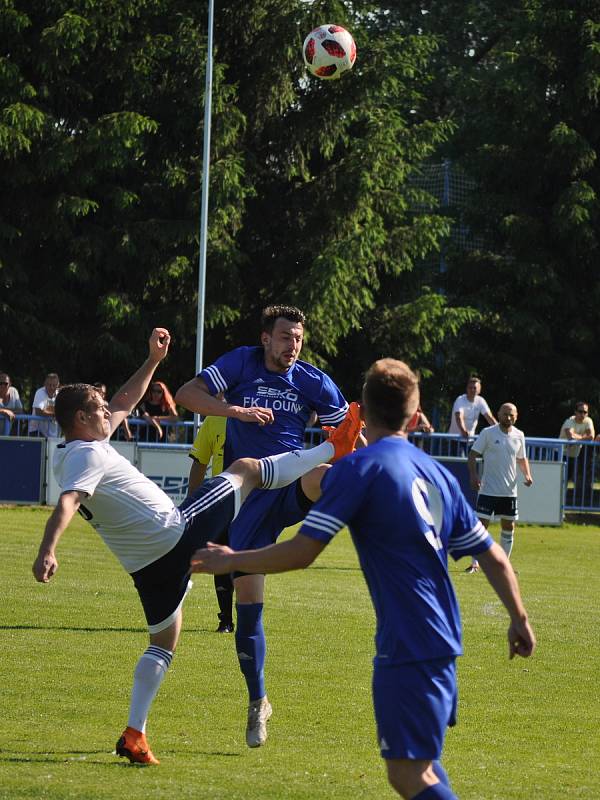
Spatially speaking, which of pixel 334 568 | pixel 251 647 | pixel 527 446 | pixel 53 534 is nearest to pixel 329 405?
pixel 251 647

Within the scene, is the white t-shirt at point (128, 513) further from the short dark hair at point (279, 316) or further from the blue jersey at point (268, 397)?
the short dark hair at point (279, 316)

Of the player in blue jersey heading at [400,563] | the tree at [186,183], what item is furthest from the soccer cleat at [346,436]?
the tree at [186,183]

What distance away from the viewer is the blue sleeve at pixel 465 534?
4.44 m

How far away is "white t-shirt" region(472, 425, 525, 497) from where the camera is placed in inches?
634

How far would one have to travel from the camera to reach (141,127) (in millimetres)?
26172

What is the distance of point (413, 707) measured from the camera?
4141 mm

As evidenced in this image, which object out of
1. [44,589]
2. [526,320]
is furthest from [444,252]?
[44,589]

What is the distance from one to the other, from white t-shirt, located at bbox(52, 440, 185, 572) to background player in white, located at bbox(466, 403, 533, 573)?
33.2 ft

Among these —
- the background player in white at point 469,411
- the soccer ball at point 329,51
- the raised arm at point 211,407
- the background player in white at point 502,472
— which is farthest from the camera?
the background player in white at point 469,411

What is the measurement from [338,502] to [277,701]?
3807 mm

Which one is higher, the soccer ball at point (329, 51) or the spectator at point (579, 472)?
the soccer ball at point (329, 51)

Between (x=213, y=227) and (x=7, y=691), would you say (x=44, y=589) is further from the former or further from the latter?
(x=213, y=227)

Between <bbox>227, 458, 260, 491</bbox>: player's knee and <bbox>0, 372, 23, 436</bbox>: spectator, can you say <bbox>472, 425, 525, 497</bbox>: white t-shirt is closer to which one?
<bbox>0, 372, 23, 436</bbox>: spectator

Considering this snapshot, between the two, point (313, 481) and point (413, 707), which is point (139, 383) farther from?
point (413, 707)
